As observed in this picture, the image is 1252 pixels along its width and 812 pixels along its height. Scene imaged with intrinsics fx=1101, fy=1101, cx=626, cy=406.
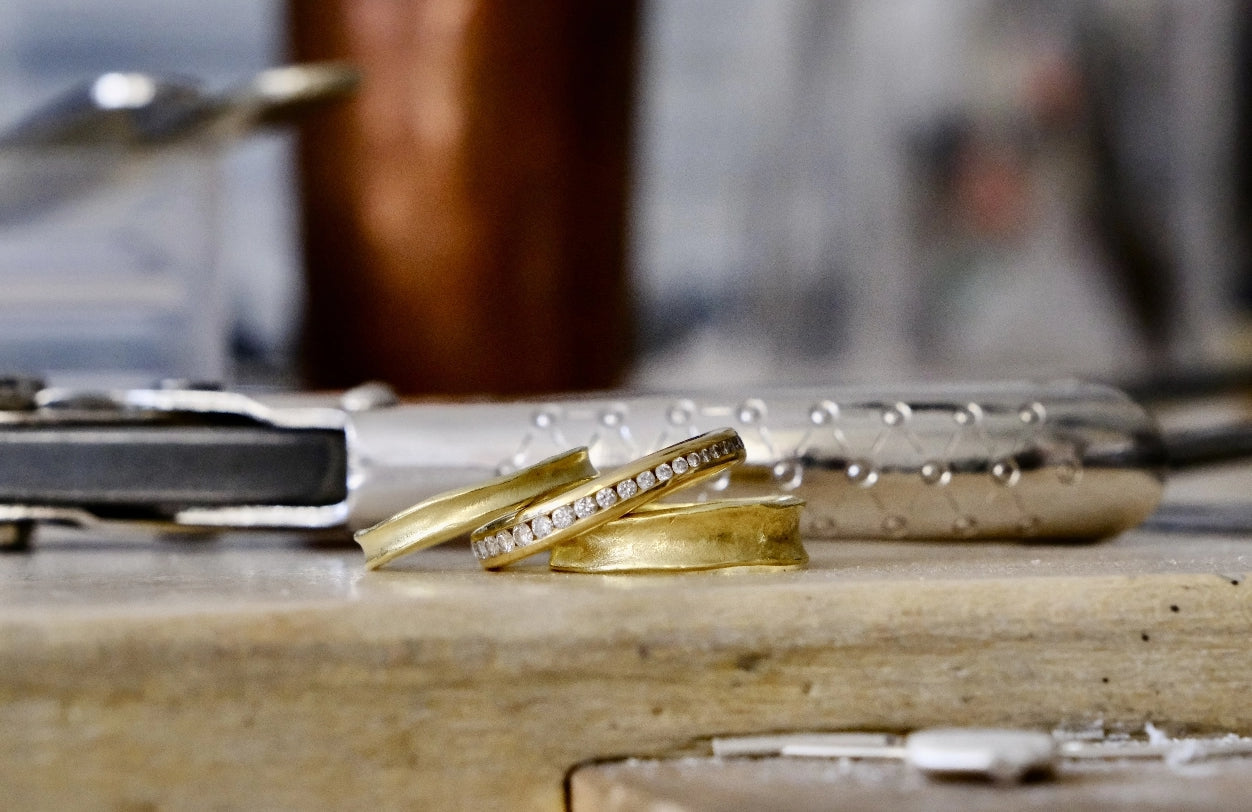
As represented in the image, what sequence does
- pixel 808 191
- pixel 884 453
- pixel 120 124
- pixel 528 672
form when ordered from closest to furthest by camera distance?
pixel 528 672 < pixel 884 453 < pixel 120 124 < pixel 808 191

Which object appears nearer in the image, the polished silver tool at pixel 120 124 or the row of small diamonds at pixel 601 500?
the row of small diamonds at pixel 601 500

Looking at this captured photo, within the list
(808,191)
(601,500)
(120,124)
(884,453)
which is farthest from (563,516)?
(808,191)

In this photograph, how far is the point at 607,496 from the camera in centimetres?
25

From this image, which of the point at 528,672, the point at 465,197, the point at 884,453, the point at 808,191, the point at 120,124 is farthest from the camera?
the point at 808,191

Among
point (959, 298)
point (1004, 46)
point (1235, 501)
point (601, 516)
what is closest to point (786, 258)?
point (959, 298)

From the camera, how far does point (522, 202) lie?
734 mm

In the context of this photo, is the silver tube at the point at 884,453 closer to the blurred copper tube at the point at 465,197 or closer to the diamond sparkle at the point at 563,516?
the diamond sparkle at the point at 563,516

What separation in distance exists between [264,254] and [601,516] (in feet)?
2.95

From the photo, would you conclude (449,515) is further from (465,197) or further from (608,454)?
(465,197)

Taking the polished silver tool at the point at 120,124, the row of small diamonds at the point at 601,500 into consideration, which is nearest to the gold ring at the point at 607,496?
the row of small diamonds at the point at 601,500

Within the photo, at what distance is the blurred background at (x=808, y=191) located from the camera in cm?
77

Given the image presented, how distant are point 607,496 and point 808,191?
1007 mm

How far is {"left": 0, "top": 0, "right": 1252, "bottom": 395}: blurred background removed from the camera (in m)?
0.77

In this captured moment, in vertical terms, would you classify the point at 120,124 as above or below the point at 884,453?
above
